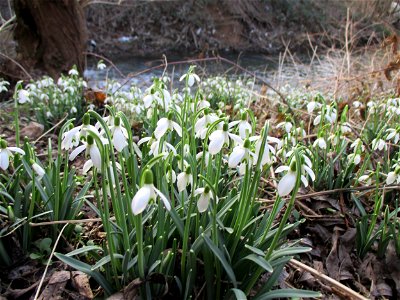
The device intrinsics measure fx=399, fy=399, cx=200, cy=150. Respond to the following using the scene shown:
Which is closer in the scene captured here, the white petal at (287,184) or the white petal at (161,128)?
the white petal at (287,184)

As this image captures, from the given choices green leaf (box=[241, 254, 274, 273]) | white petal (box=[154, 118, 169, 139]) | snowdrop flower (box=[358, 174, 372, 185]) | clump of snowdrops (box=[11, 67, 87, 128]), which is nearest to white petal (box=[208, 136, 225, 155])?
white petal (box=[154, 118, 169, 139])

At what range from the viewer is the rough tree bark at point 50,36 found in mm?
4922

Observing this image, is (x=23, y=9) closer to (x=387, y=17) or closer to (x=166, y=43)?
(x=387, y=17)

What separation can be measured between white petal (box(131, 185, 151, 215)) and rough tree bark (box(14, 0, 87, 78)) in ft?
15.4

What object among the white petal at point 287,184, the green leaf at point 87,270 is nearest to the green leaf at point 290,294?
the white petal at point 287,184

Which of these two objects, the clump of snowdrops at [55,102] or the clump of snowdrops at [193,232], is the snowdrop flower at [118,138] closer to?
the clump of snowdrops at [193,232]

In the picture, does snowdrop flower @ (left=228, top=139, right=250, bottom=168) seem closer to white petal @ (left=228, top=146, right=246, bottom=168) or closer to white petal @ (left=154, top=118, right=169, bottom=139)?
white petal @ (left=228, top=146, right=246, bottom=168)

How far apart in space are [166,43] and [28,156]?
12409mm

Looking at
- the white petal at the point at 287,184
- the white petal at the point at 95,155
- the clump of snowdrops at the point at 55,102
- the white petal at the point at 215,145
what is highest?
the white petal at the point at 95,155

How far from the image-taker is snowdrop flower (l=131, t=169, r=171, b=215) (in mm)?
802

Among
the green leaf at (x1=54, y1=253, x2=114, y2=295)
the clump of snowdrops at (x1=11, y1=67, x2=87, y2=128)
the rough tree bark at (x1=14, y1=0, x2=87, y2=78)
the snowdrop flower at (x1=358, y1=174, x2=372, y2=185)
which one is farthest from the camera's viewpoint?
the rough tree bark at (x1=14, y1=0, x2=87, y2=78)

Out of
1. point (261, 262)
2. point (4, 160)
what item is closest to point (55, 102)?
point (4, 160)

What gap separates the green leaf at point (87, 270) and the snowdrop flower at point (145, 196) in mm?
362

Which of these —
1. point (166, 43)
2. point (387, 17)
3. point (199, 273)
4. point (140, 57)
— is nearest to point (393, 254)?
point (199, 273)
